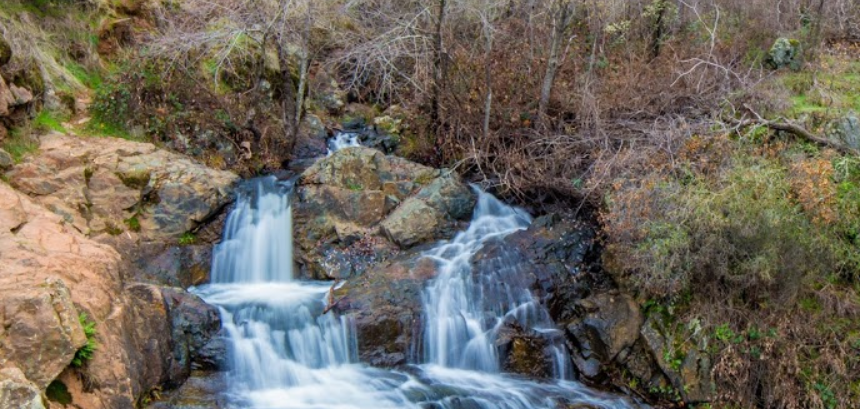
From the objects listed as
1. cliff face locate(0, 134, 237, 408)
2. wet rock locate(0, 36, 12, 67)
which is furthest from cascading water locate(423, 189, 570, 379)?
wet rock locate(0, 36, 12, 67)

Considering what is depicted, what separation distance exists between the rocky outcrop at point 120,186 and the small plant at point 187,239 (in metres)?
0.07

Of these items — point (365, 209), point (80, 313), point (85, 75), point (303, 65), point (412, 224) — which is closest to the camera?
point (80, 313)

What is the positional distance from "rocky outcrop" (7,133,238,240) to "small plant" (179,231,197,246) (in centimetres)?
7

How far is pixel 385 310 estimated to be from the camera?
7.44 m

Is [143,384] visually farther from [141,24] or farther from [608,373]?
[141,24]

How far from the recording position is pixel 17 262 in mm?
5363

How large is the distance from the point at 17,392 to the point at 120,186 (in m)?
5.22

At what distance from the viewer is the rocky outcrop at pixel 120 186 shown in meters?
7.95

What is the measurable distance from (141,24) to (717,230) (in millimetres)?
11675

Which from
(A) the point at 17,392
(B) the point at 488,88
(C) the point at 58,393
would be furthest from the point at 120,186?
(B) the point at 488,88

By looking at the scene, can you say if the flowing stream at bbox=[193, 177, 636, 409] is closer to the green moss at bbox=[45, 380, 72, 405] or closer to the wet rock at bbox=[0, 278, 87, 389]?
the green moss at bbox=[45, 380, 72, 405]

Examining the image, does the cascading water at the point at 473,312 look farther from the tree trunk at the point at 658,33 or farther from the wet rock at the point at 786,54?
the wet rock at the point at 786,54

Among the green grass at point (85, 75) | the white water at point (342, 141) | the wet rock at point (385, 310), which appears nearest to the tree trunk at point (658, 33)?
the white water at point (342, 141)

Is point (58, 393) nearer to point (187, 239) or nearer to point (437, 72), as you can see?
point (187, 239)
